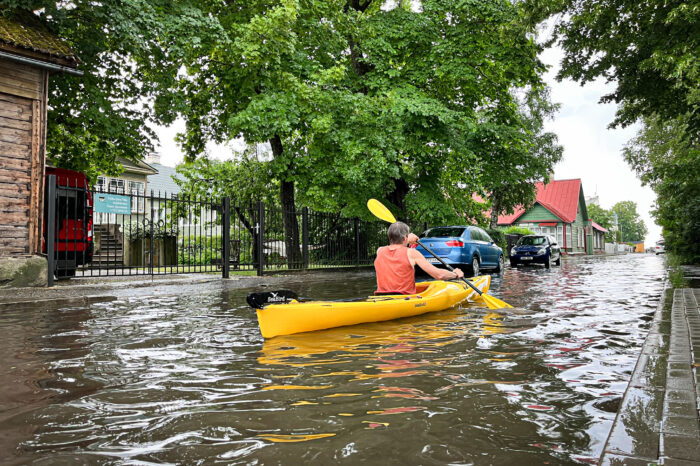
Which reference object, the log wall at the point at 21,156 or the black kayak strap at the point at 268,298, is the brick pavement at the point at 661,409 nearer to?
the black kayak strap at the point at 268,298

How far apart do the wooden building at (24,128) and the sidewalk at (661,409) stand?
11.5m

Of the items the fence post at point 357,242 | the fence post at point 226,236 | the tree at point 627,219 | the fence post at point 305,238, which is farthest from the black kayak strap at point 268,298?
the tree at point 627,219

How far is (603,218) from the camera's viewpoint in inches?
4082

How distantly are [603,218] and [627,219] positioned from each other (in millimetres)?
49945

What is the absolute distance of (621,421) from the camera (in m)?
2.95

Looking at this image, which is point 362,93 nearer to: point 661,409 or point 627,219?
point 661,409

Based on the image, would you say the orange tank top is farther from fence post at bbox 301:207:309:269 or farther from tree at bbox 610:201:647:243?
tree at bbox 610:201:647:243

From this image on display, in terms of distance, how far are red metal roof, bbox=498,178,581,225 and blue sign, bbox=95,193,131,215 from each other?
1791 inches

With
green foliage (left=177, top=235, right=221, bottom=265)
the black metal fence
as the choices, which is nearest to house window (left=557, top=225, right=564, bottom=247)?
the black metal fence

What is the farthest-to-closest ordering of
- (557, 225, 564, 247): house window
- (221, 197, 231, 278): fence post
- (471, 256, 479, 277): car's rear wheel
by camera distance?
(557, 225, 564, 247): house window < (471, 256, 479, 277): car's rear wheel < (221, 197, 231, 278): fence post

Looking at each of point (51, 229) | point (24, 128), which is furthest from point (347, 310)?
point (24, 128)

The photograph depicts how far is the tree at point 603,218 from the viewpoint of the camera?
339 feet

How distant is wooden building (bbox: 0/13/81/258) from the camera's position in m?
10.7

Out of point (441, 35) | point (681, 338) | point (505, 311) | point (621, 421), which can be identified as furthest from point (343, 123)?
point (621, 421)
